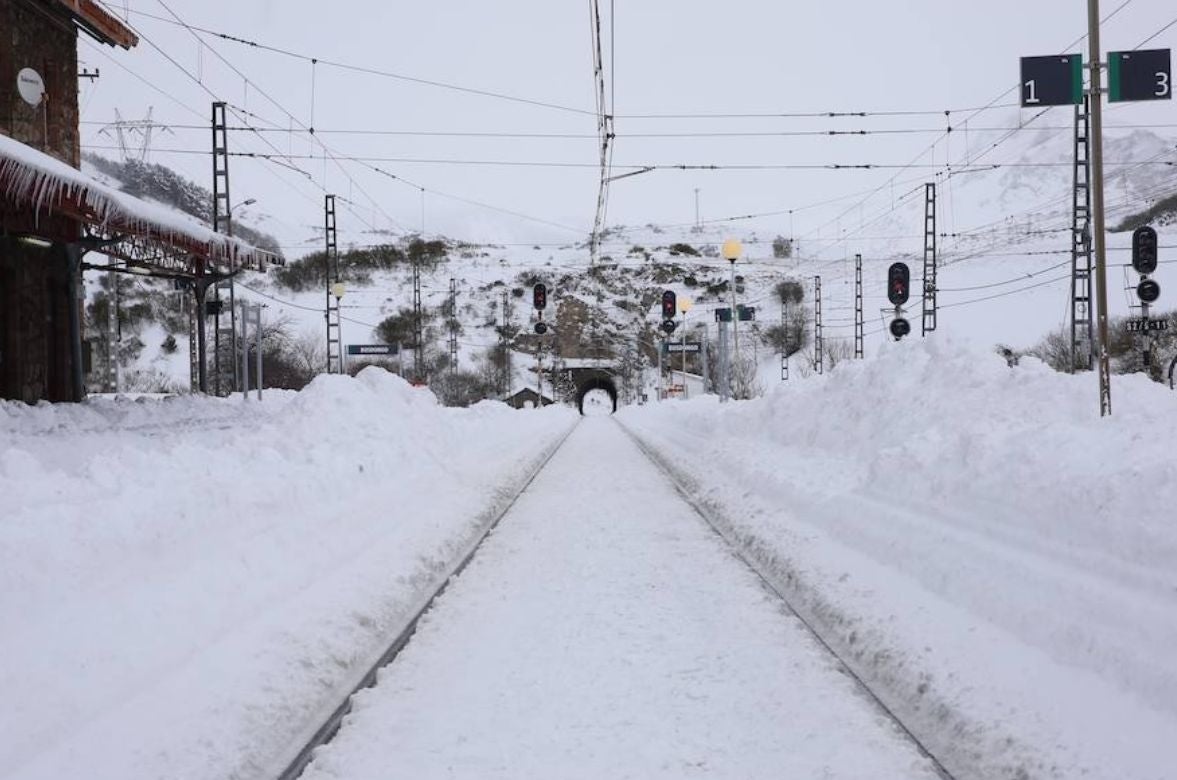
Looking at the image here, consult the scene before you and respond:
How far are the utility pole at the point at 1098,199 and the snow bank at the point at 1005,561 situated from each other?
2.07 feet

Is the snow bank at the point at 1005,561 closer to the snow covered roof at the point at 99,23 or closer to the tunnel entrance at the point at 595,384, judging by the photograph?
the snow covered roof at the point at 99,23

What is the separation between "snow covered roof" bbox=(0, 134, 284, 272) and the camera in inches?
507

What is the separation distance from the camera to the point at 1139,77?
10.9 m

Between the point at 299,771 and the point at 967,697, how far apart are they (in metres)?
3.44

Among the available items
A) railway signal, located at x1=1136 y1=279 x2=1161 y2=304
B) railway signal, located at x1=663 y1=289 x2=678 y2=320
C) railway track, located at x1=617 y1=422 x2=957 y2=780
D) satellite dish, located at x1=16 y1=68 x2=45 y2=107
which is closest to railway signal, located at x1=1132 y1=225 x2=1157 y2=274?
railway signal, located at x1=1136 y1=279 x2=1161 y2=304

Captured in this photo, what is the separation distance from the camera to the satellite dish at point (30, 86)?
63.4ft

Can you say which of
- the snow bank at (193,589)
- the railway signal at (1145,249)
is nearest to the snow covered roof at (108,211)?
the snow bank at (193,589)

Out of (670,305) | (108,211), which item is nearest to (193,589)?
(108,211)

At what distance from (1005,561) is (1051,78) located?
24.9ft

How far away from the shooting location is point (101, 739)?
4.11m

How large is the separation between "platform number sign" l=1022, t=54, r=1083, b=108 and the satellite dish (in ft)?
65.2

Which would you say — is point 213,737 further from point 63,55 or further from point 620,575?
point 63,55


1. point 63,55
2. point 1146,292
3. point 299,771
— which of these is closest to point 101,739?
point 299,771

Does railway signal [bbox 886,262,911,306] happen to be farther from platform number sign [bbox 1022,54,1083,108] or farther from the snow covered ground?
platform number sign [bbox 1022,54,1083,108]
